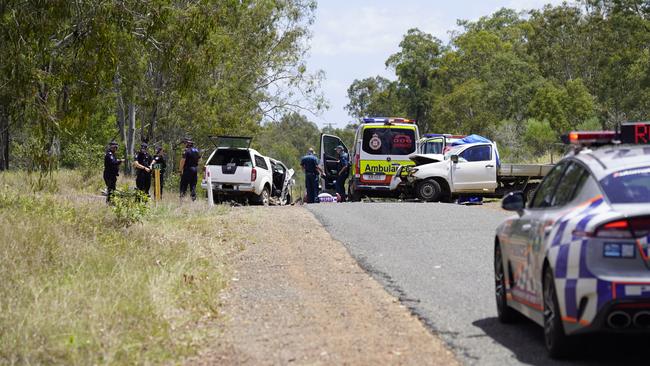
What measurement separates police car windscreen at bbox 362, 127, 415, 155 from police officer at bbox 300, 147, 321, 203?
159 cm

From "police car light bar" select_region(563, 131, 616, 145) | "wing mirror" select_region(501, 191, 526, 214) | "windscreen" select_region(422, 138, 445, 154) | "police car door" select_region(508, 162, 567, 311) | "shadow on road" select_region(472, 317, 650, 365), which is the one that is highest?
"windscreen" select_region(422, 138, 445, 154)

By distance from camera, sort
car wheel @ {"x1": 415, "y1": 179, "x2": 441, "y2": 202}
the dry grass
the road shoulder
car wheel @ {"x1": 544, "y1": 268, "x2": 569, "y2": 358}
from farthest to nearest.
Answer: car wheel @ {"x1": 415, "y1": 179, "x2": 441, "y2": 202}
the dry grass
the road shoulder
car wheel @ {"x1": 544, "y1": 268, "x2": 569, "y2": 358}

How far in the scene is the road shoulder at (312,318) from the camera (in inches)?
322

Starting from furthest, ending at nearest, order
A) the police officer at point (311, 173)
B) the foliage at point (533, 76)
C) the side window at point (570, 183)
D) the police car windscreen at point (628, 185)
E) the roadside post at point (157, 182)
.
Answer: the foliage at point (533, 76) → the police officer at point (311, 173) → the roadside post at point (157, 182) → the side window at point (570, 183) → the police car windscreen at point (628, 185)

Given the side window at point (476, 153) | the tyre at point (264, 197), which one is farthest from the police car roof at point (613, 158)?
the tyre at point (264, 197)

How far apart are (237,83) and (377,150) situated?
19.6 m

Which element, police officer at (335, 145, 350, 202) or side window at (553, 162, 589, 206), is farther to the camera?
police officer at (335, 145, 350, 202)

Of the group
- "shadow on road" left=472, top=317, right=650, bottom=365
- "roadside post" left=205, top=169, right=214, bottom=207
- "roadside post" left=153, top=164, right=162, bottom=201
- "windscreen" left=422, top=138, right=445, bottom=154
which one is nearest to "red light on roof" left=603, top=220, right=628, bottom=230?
"shadow on road" left=472, top=317, right=650, bottom=365

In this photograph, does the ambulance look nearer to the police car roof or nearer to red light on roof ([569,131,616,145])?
red light on roof ([569,131,616,145])

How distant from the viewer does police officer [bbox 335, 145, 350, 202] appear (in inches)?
1294

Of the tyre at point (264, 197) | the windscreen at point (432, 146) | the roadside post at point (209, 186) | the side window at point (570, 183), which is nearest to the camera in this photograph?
the side window at point (570, 183)

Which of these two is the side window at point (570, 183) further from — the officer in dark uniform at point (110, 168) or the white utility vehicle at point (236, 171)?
the white utility vehicle at point (236, 171)

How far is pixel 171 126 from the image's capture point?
4894 centimetres

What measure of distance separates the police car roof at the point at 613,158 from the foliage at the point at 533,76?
51869mm
